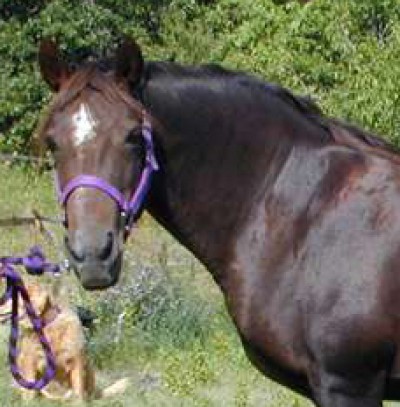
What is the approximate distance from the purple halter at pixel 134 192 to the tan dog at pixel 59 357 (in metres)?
3.55

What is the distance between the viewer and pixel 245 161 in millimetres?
4148

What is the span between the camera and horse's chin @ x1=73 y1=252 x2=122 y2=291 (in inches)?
145

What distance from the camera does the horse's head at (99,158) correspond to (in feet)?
12.1

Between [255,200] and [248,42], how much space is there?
27.8 feet

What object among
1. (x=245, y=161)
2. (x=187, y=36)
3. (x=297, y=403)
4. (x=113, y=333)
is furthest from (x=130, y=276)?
(x=187, y=36)

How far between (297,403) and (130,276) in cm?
476

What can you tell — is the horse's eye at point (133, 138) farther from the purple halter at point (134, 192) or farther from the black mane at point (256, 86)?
the black mane at point (256, 86)

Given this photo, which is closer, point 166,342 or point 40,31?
point 166,342

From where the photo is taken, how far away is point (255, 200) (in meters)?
4.12

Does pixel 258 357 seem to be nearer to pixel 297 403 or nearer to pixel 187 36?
pixel 297 403

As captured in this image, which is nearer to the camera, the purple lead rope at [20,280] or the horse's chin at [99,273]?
the horse's chin at [99,273]

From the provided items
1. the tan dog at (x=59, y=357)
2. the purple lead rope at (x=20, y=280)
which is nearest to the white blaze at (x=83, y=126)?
the purple lead rope at (x=20, y=280)

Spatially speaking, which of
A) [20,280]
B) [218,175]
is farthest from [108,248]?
[20,280]

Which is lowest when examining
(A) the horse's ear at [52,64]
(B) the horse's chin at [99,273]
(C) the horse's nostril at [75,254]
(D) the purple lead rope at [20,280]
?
(D) the purple lead rope at [20,280]
